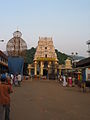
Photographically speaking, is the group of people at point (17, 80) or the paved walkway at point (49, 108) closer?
the paved walkway at point (49, 108)

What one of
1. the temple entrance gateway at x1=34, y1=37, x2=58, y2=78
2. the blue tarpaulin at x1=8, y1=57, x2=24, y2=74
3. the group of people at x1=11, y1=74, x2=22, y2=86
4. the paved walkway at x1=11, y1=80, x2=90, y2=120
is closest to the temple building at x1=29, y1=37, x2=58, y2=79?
the temple entrance gateway at x1=34, y1=37, x2=58, y2=78

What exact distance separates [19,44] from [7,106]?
34888 mm

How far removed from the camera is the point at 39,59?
237ft

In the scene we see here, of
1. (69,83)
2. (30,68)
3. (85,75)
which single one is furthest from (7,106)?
(30,68)

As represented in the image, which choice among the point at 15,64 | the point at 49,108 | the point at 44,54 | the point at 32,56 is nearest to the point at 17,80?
the point at 15,64

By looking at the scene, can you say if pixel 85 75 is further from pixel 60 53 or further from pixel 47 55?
pixel 60 53

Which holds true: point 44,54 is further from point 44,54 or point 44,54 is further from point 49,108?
point 49,108

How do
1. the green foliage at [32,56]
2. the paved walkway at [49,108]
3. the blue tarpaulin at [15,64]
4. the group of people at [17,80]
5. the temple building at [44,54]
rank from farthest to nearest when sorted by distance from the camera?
the green foliage at [32,56] → the temple building at [44,54] → the blue tarpaulin at [15,64] → the group of people at [17,80] → the paved walkway at [49,108]

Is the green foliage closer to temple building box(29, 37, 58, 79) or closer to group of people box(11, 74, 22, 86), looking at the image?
temple building box(29, 37, 58, 79)

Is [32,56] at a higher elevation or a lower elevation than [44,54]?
higher

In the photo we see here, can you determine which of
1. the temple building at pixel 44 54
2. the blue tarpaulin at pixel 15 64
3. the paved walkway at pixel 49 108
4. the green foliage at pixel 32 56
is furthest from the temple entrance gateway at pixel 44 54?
the paved walkway at pixel 49 108

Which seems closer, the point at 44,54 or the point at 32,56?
the point at 44,54

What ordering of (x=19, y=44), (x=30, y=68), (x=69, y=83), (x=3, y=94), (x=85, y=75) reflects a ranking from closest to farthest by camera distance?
(x=3, y=94)
(x=85, y=75)
(x=69, y=83)
(x=19, y=44)
(x=30, y=68)

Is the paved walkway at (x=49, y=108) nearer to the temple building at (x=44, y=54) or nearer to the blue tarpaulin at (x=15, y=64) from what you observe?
the blue tarpaulin at (x=15, y=64)
